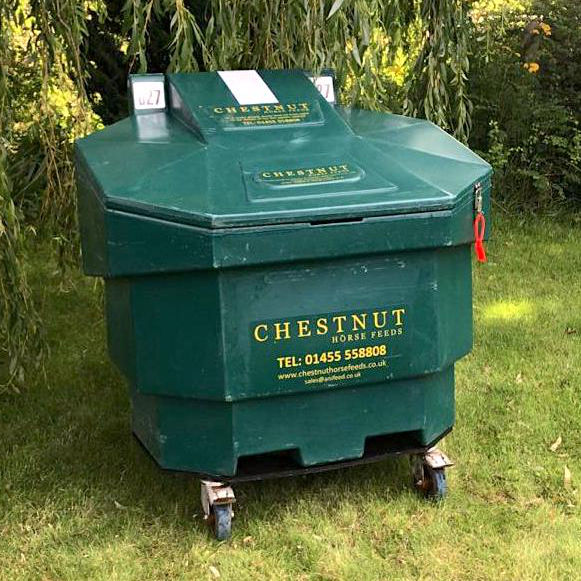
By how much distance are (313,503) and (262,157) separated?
1087 millimetres

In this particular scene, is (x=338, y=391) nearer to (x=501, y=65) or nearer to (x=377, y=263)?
(x=377, y=263)

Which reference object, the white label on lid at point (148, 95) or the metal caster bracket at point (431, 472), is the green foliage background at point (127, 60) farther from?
the metal caster bracket at point (431, 472)

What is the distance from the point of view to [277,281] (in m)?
2.61

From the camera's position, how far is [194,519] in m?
3.04

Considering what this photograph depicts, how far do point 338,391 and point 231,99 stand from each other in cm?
97

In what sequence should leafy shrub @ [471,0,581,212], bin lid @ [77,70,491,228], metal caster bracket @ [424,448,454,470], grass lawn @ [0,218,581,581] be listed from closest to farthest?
bin lid @ [77,70,491,228] → grass lawn @ [0,218,581,581] → metal caster bracket @ [424,448,454,470] → leafy shrub @ [471,0,581,212]

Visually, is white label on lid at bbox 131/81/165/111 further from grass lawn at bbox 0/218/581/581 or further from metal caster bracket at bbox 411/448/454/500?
metal caster bracket at bbox 411/448/454/500

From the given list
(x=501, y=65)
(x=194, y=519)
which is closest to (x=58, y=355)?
(x=194, y=519)

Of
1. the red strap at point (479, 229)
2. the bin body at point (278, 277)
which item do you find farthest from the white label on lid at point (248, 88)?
the red strap at point (479, 229)

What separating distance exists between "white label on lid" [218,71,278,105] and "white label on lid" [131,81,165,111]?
201 mm

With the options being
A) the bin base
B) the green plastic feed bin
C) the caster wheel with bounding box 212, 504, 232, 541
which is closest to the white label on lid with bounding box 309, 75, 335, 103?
the green plastic feed bin

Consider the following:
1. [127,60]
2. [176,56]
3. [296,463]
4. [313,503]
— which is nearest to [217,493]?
[296,463]

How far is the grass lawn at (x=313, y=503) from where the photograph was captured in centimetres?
279

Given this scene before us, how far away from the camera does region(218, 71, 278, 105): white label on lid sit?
310 cm
